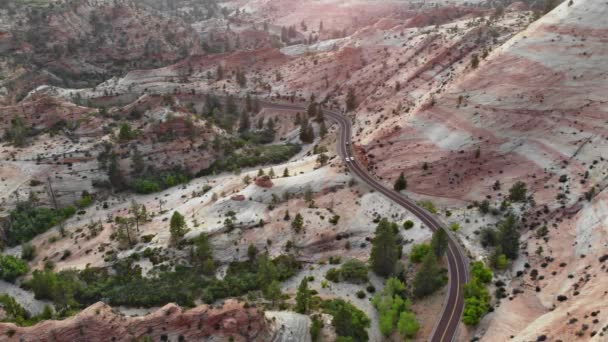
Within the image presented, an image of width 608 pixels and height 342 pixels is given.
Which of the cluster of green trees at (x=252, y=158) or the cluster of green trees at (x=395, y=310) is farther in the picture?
the cluster of green trees at (x=252, y=158)

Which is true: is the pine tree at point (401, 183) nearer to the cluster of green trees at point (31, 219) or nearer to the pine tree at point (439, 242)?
the pine tree at point (439, 242)

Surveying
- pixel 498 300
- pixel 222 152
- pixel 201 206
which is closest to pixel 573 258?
pixel 498 300

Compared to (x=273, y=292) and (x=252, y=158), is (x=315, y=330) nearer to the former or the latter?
(x=273, y=292)

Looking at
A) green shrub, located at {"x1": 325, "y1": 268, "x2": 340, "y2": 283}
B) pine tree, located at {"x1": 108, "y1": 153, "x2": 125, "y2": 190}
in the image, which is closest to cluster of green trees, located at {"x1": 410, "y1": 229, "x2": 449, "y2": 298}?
green shrub, located at {"x1": 325, "y1": 268, "x2": 340, "y2": 283}

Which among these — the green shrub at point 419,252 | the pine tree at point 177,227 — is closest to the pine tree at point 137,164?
the pine tree at point 177,227

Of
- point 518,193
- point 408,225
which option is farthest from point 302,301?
point 518,193

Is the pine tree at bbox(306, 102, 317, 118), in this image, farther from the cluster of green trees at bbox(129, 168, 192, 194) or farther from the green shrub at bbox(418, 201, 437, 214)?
the green shrub at bbox(418, 201, 437, 214)
